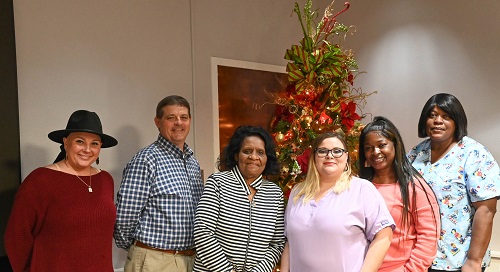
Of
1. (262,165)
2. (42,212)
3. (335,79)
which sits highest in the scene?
(335,79)

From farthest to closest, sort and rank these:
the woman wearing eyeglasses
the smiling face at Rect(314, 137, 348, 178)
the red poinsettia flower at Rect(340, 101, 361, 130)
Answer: the red poinsettia flower at Rect(340, 101, 361, 130) < the smiling face at Rect(314, 137, 348, 178) < the woman wearing eyeglasses

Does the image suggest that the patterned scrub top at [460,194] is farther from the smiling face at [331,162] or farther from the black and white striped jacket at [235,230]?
the black and white striped jacket at [235,230]

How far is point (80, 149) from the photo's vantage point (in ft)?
7.39

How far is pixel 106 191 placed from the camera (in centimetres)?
232

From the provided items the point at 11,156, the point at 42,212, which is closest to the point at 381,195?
the point at 42,212

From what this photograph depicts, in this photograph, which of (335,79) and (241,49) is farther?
(241,49)

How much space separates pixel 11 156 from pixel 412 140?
10.1 ft

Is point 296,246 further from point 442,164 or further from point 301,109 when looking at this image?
point 301,109

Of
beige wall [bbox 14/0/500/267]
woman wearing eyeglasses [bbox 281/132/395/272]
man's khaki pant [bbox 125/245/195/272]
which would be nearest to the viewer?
woman wearing eyeglasses [bbox 281/132/395/272]

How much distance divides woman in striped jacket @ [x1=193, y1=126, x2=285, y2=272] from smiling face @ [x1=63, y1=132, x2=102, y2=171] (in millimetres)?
576

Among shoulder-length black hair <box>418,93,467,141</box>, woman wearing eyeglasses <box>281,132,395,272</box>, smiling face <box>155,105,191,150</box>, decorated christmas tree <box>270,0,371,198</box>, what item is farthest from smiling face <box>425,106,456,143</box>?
smiling face <box>155,105,191,150</box>

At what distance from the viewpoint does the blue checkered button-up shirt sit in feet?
7.75

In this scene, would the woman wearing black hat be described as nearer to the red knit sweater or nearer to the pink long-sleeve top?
the red knit sweater

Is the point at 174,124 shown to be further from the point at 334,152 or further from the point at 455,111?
the point at 455,111
